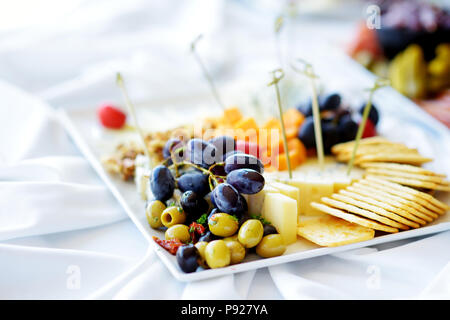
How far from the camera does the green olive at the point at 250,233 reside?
974 mm

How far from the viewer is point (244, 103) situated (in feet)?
5.81

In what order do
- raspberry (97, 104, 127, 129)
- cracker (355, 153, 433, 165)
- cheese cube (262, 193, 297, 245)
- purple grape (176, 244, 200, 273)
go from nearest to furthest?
1. purple grape (176, 244, 200, 273)
2. cheese cube (262, 193, 297, 245)
3. cracker (355, 153, 433, 165)
4. raspberry (97, 104, 127, 129)

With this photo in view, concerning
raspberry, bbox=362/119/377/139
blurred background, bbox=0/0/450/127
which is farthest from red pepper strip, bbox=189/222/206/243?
blurred background, bbox=0/0/450/127

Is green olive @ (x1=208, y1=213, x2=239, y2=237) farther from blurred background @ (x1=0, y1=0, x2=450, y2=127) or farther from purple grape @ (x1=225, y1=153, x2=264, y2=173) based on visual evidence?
blurred background @ (x1=0, y1=0, x2=450, y2=127)

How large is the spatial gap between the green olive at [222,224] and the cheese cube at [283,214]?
0.10 metres

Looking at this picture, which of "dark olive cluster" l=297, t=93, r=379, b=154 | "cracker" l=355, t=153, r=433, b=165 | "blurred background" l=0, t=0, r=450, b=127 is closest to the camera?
"cracker" l=355, t=153, r=433, b=165

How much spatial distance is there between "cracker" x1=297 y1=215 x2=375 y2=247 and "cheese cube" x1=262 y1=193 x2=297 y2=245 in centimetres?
3

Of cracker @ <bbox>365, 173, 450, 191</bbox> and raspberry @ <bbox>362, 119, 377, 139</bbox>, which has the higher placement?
cracker @ <bbox>365, 173, 450, 191</bbox>

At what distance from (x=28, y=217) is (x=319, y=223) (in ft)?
2.34

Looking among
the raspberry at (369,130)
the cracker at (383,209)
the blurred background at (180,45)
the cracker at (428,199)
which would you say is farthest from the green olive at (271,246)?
the blurred background at (180,45)

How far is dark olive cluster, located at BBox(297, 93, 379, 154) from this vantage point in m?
1.48

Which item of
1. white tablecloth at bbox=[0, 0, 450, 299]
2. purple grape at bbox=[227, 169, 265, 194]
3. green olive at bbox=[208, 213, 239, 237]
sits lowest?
white tablecloth at bbox=[0, 0, 450, 299]
